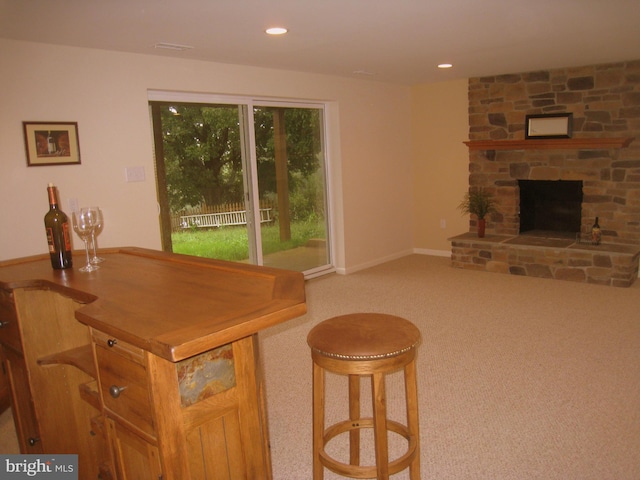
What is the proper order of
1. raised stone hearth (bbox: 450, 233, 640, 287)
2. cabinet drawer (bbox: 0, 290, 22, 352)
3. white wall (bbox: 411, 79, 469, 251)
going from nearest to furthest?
cabinet drawer (bbox: 0, 290, 22, 352) < raised stone hearth (bbox: 450, 233, 640, 287) < white wall (bbox: 411, 79, 469, 251)

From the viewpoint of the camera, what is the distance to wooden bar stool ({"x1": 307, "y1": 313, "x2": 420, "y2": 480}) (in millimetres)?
1743

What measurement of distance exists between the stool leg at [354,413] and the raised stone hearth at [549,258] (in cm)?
400

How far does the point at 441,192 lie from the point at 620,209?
2110mm

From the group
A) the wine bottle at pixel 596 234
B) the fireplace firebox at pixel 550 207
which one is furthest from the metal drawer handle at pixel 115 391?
the fireplace firebox at pixel 550 207

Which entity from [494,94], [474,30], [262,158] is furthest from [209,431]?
[494,94]

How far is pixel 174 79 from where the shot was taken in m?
4.27

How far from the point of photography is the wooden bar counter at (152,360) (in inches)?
55.4

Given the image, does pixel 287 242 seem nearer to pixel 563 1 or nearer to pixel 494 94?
pixel 494 94

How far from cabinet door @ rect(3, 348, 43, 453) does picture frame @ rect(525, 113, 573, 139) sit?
554cm

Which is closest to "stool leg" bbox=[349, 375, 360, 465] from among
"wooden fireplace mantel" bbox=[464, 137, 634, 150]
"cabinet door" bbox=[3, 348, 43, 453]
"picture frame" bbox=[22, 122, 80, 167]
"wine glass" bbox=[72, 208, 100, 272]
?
"wine glass" bbox=[72, 208, 100, 272]

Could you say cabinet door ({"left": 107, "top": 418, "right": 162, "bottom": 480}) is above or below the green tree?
below

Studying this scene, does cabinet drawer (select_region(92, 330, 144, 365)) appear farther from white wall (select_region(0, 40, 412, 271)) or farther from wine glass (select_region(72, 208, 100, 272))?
white wall (select_region(0, 40, 412, 271))

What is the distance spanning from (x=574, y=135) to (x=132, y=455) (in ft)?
18.5

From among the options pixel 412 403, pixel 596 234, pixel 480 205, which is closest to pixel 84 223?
pixel 412 403
